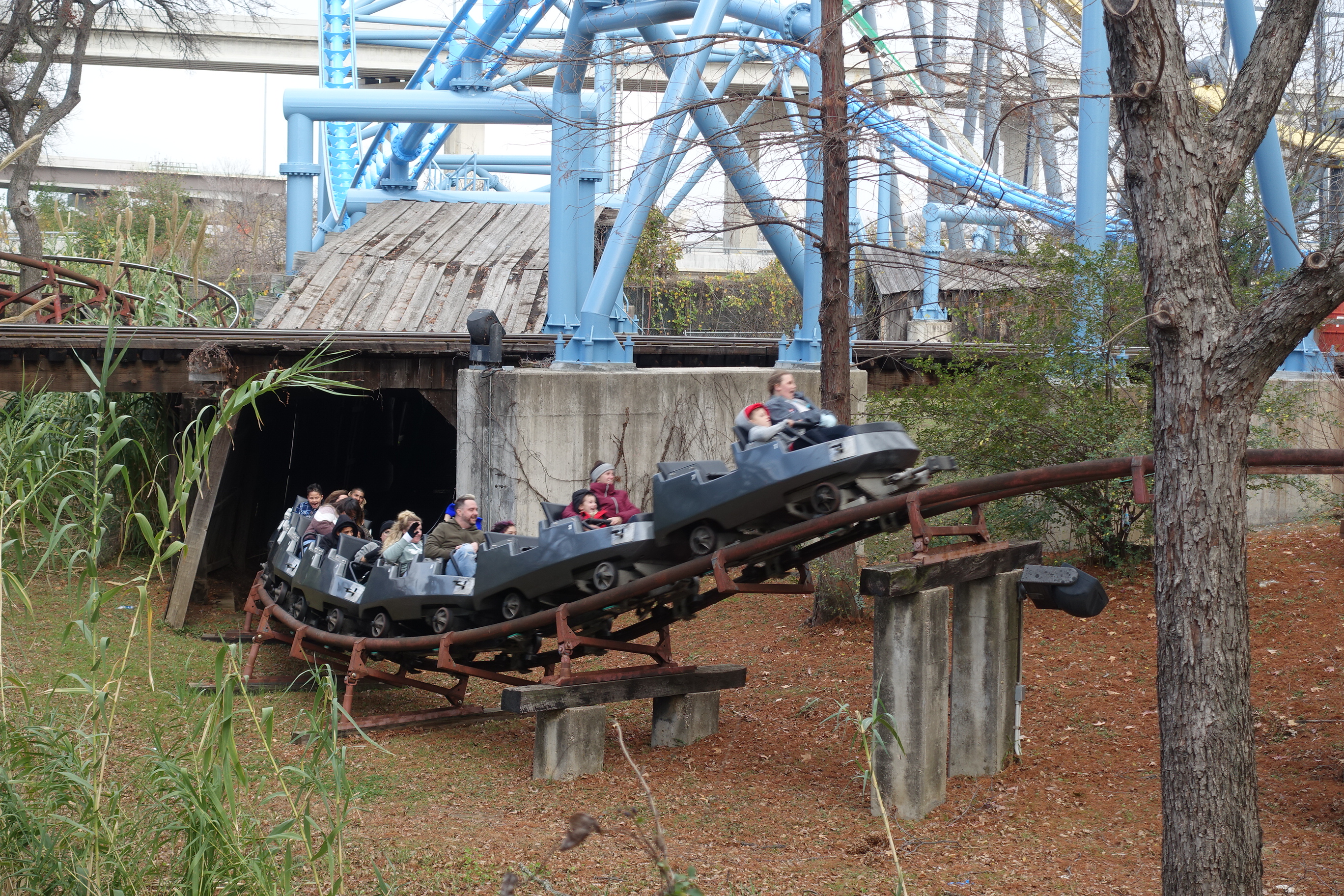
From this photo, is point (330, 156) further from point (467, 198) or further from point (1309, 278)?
point (1309, 278)

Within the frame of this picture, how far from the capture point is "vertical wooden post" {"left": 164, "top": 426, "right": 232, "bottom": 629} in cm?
1345

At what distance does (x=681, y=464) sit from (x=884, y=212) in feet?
56.6

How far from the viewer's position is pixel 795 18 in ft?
44.2

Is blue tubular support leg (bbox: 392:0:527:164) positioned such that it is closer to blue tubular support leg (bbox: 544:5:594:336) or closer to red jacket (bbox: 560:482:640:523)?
blue tubular support leg (bbox: 544:5:594:336)

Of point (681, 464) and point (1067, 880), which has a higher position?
point (681, 464)

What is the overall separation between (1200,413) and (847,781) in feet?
12.4

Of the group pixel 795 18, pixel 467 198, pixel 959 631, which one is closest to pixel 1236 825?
pixel 959 631

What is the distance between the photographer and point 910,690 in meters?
6.38

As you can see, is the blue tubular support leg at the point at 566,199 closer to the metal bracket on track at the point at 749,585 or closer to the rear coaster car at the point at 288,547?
the rear coaster car at the point at 288,547

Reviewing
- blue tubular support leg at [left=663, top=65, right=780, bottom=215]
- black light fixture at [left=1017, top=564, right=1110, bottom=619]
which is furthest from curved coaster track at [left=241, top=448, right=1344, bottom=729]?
blue tubular support leg at [left=663, top=65, right=780, bottom=215]

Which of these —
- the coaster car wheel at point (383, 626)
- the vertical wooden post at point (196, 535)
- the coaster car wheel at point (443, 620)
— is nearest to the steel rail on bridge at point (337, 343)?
the vertical wooden post at point (196, 535)

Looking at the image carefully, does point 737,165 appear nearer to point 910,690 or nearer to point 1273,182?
point 1273,182

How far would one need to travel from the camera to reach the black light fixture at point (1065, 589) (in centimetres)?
622

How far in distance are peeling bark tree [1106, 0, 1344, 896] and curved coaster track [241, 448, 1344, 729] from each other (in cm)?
88
